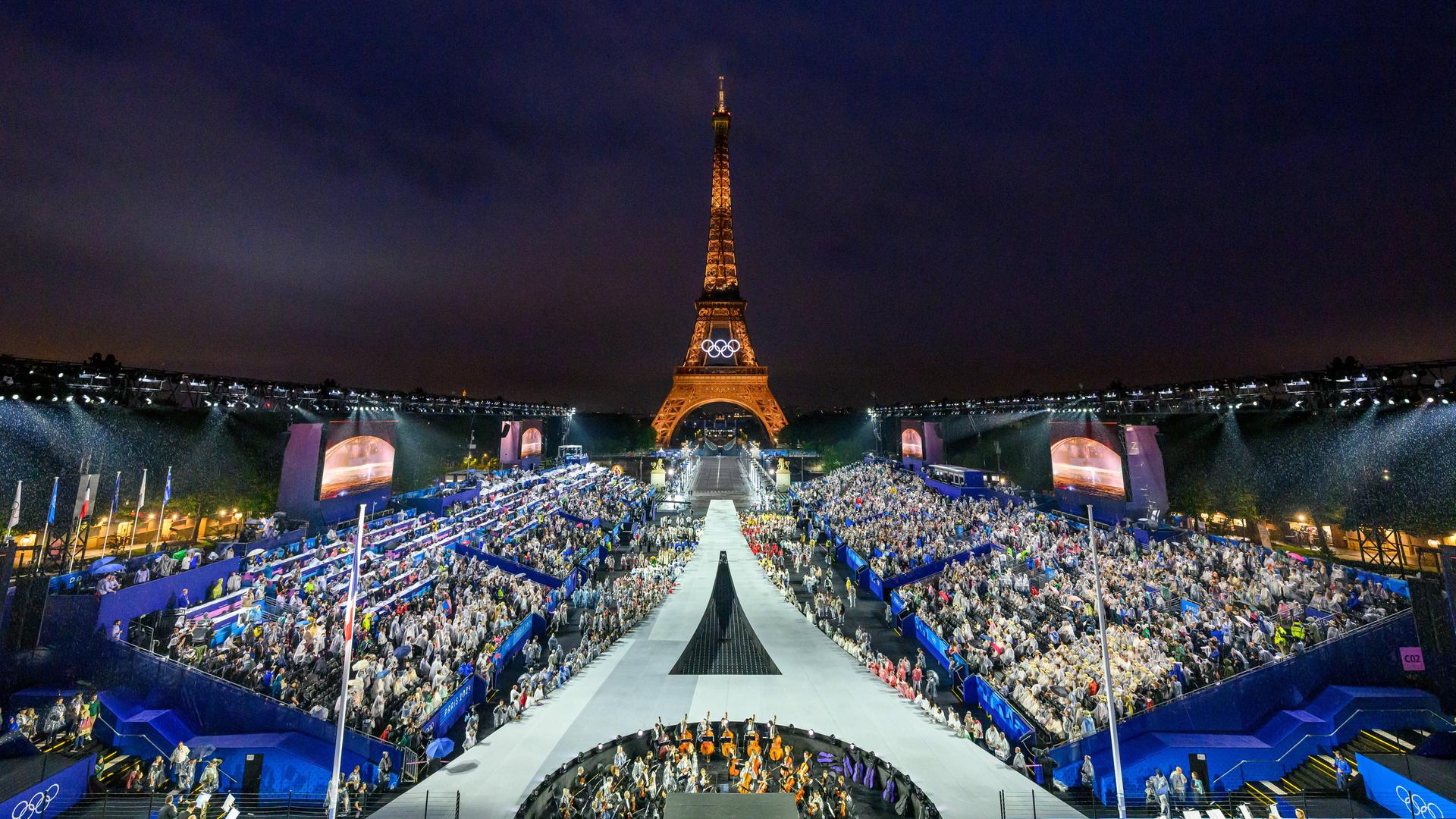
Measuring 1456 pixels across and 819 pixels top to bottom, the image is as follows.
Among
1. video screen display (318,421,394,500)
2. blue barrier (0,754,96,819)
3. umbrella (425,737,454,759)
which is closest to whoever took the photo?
blue barrier (0,754,96,819)

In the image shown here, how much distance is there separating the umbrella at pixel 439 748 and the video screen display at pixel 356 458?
63.9 ft

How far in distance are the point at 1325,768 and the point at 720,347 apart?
5367 centimetres

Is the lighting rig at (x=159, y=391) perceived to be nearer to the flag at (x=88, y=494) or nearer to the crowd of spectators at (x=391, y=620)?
the flag at (x=88, y=494)

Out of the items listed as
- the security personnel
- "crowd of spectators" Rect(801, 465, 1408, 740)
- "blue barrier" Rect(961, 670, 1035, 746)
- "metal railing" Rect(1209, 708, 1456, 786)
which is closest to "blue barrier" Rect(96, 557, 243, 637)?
"blue barrier" Rect(961, 670, 1035, 746)

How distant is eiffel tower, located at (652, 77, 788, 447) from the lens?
5722cm

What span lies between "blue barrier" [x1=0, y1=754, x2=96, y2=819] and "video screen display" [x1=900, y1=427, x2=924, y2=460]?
159 ft

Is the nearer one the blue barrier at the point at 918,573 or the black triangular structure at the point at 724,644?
the black triangular structure at the point at 724,644

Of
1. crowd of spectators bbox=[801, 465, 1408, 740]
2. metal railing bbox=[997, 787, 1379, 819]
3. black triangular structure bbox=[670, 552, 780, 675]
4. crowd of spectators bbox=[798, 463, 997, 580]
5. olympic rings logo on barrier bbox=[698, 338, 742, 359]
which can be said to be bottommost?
metal railing bbox=[997, 787, 1379, 819]

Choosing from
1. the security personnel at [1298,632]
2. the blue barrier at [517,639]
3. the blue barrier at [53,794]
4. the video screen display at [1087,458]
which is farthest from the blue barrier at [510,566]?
the video screen display at [1087,458]

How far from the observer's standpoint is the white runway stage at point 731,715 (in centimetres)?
977

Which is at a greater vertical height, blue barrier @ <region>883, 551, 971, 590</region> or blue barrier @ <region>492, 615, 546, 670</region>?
blue barrier @ <region>883, 551, 971, 590</region>

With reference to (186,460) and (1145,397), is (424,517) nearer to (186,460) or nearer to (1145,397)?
(186,460)

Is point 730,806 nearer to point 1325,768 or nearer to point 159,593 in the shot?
point 1325,768

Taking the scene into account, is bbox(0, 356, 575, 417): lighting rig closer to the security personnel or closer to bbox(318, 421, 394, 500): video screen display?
bbox(318, 421, 394, 500): video screen display
